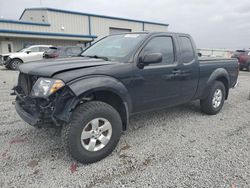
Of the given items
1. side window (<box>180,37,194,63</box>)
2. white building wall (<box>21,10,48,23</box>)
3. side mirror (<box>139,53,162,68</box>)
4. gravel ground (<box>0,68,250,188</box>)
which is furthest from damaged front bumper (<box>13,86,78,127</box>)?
white building wall (<box>21,10,48,23</box>)

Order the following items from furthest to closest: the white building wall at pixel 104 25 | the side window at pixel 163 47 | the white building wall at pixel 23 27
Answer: the white building wall at pixel 104 25 < the white building wall at pixel 23 27 < the side window at pixel 163 47

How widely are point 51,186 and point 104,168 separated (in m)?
0.70

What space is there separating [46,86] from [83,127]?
70 centimetres

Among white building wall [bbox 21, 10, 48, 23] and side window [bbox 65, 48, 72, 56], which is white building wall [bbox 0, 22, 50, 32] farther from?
side window [bbox 65, 48, 72, 56]

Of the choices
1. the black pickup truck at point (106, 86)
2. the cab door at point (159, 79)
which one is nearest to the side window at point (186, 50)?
the black pickup truck at point (106, 86)

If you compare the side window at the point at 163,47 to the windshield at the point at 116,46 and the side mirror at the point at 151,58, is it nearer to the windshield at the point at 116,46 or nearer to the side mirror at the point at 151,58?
the windshield at the point at 116,46

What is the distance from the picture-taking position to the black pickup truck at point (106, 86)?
2.62 metres

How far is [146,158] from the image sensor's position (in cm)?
303

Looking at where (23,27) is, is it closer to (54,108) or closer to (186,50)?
(186,50)

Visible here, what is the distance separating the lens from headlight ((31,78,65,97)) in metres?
2.54

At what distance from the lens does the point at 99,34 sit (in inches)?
1101

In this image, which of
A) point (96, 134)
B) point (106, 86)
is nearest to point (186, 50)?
point (106, 86)

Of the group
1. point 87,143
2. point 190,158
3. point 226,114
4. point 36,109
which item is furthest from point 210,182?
point 226,114

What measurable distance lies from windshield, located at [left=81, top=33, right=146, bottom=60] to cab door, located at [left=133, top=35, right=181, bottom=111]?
22 centimetres
